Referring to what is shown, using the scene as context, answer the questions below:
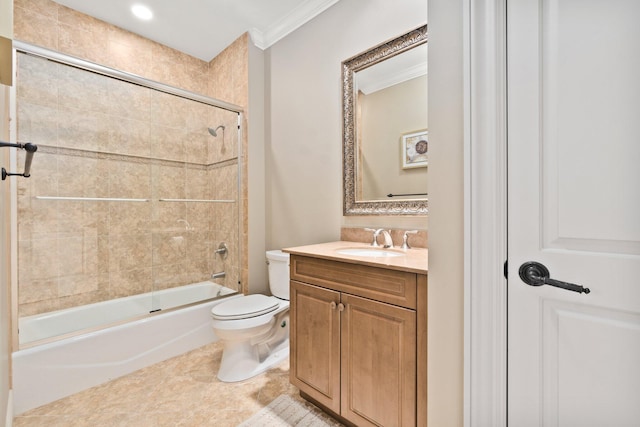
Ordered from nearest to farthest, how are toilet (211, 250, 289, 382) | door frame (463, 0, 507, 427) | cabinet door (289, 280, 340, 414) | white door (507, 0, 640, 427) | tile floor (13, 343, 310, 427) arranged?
1. white door (507, 0, 640, 427)
2. door frame (463, 0, 507, 427)
3. cabinet door (289, 280, 340, 414)
4. tile floor (13, 343, 310, 427)
5. toilet (211, 250, 289, 382)

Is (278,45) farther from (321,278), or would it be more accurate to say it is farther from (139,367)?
(139,367)

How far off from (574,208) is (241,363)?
1847 millimetres

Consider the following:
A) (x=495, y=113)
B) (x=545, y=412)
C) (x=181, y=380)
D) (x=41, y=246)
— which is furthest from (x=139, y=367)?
(x=495, y=113)

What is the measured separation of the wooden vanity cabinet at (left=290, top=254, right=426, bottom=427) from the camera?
102 centimetres

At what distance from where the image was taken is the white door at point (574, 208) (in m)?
0.69

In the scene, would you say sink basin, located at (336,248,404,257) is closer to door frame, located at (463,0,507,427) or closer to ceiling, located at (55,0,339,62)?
door frame, located at (463,0,507,427)

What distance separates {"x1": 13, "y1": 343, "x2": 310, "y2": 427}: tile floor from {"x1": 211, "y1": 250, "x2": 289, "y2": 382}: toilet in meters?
0.07

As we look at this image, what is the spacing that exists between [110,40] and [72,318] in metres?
2.28

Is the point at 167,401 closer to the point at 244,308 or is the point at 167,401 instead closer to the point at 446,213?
the point at 244,308

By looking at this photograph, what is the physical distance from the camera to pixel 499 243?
2.68 ft

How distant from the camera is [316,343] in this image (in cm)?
137

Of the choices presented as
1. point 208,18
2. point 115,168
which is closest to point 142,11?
point 208,18

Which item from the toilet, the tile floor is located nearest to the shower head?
the toilet

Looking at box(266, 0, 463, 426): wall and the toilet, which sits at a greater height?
box(266, 0, 463, 426): wall
